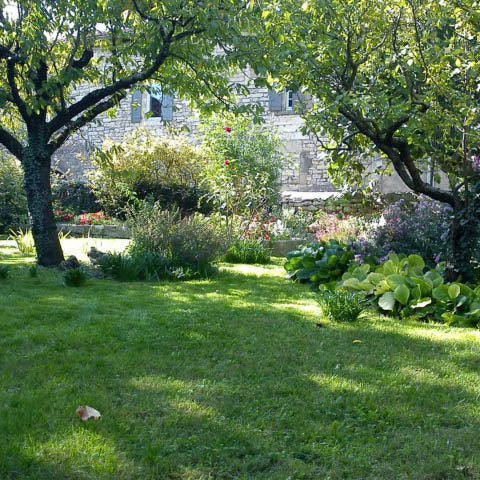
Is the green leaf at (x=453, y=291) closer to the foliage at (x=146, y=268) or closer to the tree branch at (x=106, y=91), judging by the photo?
the foliage at (x=146, y=268)

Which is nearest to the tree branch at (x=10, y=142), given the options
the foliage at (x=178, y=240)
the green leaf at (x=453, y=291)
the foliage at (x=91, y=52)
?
the foliage at (x=91, y=52)

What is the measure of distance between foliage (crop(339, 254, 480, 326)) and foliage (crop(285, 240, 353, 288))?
1.01 metres

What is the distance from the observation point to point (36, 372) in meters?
3.52

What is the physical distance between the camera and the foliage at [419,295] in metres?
5.15

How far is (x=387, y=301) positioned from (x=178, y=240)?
3.36 m

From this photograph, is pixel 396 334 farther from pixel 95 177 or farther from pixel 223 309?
pixel 95 177

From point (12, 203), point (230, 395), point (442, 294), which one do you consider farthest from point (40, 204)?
point (12, 203)

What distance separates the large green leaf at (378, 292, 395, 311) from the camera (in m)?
5.36

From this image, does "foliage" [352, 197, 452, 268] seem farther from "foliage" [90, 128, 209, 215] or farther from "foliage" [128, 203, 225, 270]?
"foliage" [90, 128, 209, 215]

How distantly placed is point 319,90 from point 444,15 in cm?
157

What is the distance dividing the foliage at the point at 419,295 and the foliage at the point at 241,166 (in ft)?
18.4

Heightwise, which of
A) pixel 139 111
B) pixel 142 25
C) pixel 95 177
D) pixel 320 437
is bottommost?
pixel 320 437

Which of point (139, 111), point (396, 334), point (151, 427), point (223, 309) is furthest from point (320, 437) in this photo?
point (139, 111)

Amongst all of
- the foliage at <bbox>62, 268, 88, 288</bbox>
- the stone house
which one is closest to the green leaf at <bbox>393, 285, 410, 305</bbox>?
the foliage at <bbox>62, 268, 88, 288</bbox>
